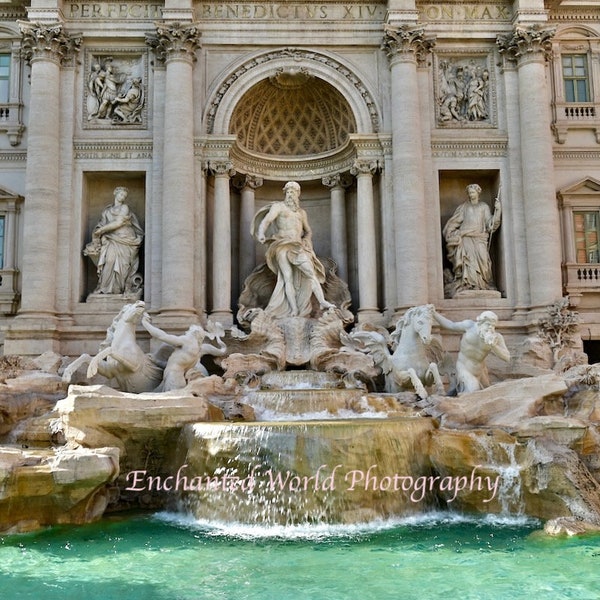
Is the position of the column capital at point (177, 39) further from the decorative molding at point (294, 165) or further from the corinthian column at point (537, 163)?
the corinthian column at point (537, 163)

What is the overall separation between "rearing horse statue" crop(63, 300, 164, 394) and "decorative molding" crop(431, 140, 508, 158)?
29.2 ft

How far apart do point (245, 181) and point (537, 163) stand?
299 inches

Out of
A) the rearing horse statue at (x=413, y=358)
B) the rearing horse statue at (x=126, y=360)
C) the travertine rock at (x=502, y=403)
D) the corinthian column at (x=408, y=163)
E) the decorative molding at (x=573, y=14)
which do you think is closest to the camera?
the travertine rock at (x=502, y=403)

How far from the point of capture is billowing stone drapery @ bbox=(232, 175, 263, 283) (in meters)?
17.9

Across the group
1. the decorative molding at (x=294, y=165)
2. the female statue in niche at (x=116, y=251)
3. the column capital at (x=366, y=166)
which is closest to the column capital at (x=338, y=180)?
the decorative molding at (x=294, y=165)

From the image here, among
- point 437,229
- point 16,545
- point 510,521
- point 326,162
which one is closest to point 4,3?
point 326,162

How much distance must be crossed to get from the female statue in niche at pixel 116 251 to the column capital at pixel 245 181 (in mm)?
3083

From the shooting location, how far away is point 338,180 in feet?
59.4

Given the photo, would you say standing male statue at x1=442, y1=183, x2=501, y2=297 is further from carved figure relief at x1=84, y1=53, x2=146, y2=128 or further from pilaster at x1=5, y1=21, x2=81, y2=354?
pilaster at x1=5, y1=21, x2=81, y2=354

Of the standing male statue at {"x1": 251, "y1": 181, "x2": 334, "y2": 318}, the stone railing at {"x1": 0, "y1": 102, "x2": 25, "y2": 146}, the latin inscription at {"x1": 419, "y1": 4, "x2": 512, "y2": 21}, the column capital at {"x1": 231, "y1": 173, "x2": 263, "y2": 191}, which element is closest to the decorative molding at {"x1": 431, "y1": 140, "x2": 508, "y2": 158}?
the latin inscription at {"x1": 419, "y1": 4, "x2": 512, "y2": 21}

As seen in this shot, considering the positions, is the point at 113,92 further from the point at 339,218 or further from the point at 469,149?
the point at 469,149

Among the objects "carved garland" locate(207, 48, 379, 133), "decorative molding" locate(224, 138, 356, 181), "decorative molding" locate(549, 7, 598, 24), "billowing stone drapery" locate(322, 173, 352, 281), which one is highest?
"decorative molding" locate(549, 7, 598, 24)

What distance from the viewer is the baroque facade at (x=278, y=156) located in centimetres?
1631

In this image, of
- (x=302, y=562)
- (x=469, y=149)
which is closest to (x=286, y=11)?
(x=469, y=149)
